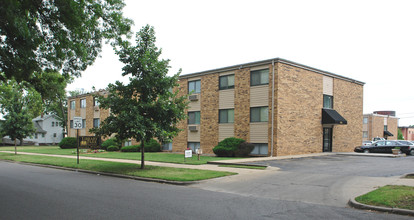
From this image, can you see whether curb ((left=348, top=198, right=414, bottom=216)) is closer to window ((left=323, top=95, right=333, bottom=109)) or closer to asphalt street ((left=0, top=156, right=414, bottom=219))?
asphalt street ((left=0, top=156, right=414, bottom=219))

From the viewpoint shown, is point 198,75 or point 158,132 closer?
point 158,132

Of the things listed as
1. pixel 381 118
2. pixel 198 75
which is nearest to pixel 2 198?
pixel 198 75

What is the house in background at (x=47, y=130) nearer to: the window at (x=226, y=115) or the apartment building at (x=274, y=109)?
the apartment building at (x=274, y=109)

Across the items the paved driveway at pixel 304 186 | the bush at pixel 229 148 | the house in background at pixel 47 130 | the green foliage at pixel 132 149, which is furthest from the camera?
the house in background at pixel 47 130

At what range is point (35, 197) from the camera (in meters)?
9.13

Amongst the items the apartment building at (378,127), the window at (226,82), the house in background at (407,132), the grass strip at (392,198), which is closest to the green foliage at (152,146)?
the window at (226,82)

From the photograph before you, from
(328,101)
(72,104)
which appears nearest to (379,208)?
(328,101)

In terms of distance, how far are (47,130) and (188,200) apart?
69.3m

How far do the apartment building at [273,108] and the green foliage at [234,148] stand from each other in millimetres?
1259

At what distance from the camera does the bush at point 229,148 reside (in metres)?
23.2

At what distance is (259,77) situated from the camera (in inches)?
974

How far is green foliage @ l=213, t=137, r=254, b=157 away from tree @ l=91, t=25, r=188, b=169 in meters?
7.99

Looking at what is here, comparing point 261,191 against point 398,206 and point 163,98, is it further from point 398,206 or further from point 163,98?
point 163,98

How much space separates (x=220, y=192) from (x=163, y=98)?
21.5ft
